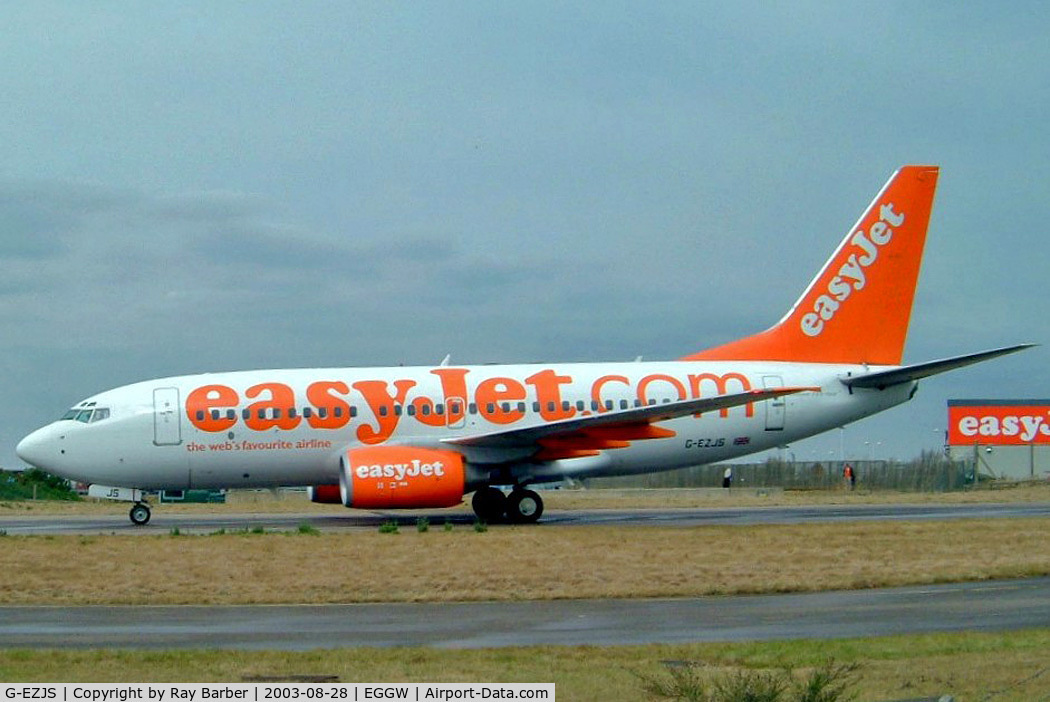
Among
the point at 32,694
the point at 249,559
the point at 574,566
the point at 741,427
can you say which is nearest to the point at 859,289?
the point at 741,427

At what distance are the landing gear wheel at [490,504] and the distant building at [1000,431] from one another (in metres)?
40.8

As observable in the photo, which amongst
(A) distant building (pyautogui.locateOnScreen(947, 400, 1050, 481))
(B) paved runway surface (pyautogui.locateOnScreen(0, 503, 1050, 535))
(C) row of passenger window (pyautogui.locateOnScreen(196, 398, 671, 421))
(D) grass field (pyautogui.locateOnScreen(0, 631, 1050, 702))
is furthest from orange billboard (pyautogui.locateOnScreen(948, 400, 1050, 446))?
(D) grass field (pyautogui.locateOnScreen(0, 631, 1050, 702))

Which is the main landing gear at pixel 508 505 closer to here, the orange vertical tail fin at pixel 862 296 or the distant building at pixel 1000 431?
the orange vertical tail fin at pixel 862 296

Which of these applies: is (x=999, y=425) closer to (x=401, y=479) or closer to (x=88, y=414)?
(x=401, y=479)

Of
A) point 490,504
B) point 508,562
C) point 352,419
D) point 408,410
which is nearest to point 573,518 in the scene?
point 490,504

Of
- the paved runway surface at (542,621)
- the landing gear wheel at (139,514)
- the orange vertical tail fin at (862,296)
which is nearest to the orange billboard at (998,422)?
the orange vertical tail fin at (862,296)

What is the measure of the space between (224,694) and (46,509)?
33.0 metres

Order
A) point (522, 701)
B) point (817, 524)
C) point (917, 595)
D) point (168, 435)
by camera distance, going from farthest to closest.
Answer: point (168, 435), point (817, 524), point (917, 595), point (522, 701)

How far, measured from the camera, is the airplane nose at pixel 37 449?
102ft

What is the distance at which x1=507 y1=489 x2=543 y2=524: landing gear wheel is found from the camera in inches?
1192

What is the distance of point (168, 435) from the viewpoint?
101ft

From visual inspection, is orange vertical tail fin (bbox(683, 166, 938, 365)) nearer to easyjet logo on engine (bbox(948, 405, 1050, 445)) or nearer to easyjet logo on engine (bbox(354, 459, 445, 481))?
easyjet logo on engine (bbox(354, 459, 445, 481))

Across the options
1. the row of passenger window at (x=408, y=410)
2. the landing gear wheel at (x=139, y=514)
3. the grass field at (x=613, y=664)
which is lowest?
the grass field at (x=613, y=664)

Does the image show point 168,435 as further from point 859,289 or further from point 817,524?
point 859,289
